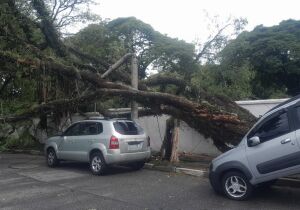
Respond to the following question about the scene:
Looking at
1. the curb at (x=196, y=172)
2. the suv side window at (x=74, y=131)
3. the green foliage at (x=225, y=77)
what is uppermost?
the green foliage at (x=225, y=77)

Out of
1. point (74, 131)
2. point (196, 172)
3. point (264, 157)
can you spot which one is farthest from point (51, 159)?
point (264, 157)

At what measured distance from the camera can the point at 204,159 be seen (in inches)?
531

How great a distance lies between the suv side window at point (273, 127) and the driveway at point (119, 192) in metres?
1.37

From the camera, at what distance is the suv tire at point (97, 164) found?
1154 centimetres

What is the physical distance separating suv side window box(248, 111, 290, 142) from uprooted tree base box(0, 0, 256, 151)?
3.66 metres

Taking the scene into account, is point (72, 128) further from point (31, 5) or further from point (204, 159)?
point (31, 5)

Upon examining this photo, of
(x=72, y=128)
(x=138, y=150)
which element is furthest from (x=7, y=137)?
(x=138, y=150)

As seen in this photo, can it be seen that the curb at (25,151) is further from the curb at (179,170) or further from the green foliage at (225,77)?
the green foliage at (225,77)

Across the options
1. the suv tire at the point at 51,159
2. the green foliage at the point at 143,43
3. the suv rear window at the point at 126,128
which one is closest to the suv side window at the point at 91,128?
the suv rear window at the point at 126,128

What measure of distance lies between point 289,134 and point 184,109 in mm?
5591

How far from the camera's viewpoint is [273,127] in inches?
303

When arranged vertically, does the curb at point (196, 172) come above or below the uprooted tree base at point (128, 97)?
below

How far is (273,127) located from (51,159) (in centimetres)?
876

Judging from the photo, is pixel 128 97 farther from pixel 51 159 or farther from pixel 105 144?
pixel 51 159
